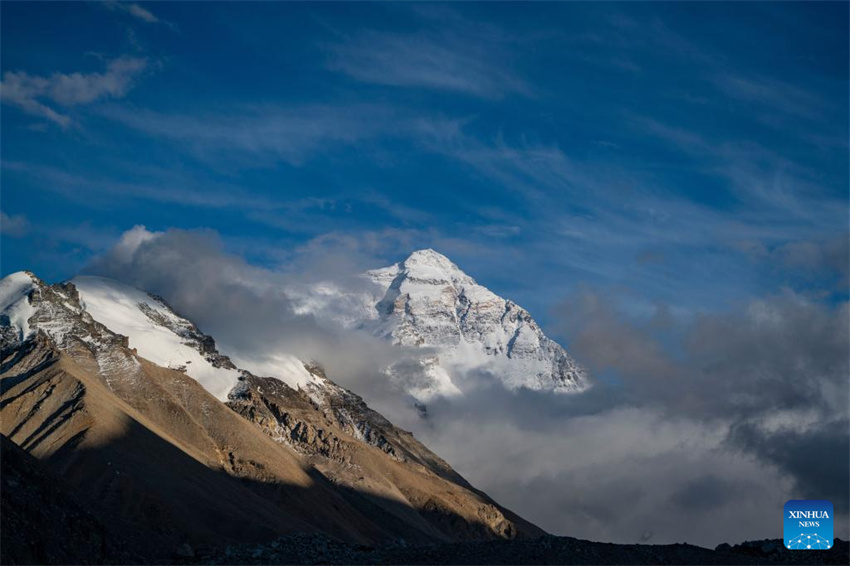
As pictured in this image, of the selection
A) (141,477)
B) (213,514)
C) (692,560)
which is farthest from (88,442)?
(692,560)

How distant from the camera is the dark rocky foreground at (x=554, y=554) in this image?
6103cm

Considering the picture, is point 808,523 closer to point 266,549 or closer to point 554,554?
point 554,554

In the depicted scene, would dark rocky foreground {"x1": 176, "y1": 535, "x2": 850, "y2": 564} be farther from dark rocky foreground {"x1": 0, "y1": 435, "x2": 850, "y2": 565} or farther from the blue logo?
the blue logo

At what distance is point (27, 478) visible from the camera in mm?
66000

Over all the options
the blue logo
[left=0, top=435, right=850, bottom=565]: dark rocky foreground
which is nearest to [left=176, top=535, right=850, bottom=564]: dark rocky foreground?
[left=0, top=435, right=850, bottom=565]: dark rocky foreground

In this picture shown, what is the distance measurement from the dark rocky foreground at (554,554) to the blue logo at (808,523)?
4.82 meters

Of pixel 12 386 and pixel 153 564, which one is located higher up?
pixel 12 386

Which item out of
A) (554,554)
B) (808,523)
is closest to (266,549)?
(554,554)

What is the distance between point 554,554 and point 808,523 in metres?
15.5

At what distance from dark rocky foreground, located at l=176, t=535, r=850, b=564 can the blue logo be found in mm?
4824

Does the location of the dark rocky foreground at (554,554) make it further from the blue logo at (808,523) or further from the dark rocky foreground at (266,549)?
the blue logo at (808,523)

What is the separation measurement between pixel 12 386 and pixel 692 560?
159m

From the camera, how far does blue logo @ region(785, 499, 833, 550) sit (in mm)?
56000

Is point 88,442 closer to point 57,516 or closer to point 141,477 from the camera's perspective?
point 141,477
